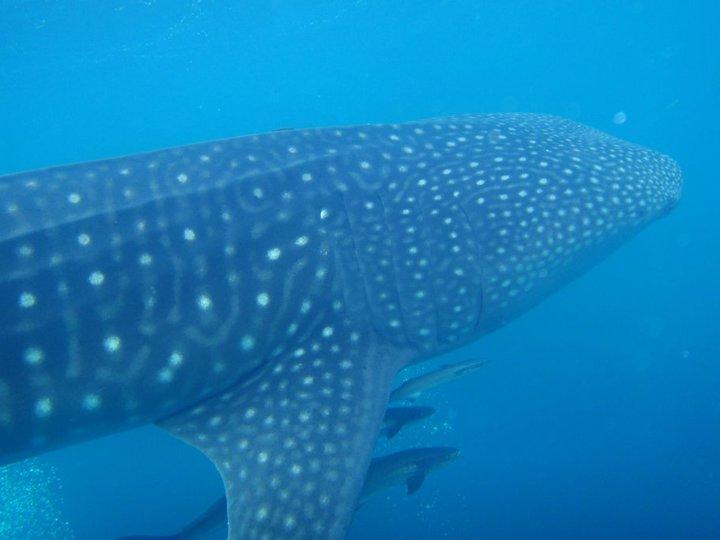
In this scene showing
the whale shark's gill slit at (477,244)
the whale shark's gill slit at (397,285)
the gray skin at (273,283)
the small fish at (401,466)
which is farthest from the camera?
the small fish at (401,466)

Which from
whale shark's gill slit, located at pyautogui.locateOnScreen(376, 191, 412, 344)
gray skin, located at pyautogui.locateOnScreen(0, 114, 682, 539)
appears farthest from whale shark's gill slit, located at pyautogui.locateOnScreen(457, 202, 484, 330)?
whale shark's gill slit, located at pyautogui.locateOnScreen(376, 191, 412, 344)

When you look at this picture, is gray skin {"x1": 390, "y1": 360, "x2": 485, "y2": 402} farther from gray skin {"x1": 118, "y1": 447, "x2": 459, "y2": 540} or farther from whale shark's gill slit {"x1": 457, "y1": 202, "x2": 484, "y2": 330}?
whale shark's gill slit {"x1": 457, "y1": 202, "x2": 484, "y2": 330}

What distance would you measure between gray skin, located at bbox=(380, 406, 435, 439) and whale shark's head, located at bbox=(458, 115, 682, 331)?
206 centimetres

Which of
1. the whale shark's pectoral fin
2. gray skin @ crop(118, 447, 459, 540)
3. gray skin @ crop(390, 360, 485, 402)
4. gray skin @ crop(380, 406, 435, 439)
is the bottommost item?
gray skin @ crop(118, 447, 459, 540)

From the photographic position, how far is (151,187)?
11.7ft

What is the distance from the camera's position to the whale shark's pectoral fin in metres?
3.12

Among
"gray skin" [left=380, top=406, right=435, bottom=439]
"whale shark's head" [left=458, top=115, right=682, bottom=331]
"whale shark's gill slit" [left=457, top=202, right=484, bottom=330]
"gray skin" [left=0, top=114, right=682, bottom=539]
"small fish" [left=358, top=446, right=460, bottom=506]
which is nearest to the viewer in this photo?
"gray skin" [left=0, top=114, right=682, bottom=539]

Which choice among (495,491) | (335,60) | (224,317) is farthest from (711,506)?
(335,60)

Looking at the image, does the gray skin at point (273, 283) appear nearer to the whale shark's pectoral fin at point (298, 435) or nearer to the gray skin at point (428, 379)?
the whale shark's pectoral fin at point (298, 435)

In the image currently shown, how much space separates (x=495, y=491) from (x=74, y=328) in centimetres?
855

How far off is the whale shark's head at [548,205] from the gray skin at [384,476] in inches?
90.6

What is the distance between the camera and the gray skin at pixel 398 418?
20.0 feet

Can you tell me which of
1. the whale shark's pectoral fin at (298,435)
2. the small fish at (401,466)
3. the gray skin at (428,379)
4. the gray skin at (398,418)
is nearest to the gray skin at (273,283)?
the whale shark's pectoral fin at (298,435)

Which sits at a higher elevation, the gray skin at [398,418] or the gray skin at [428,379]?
the gray skin at [428,379]
